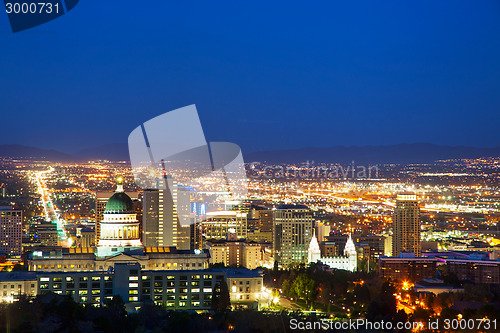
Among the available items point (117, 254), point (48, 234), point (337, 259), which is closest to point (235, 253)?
point (337, 259)

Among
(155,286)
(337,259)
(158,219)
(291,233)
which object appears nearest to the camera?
(155,286)

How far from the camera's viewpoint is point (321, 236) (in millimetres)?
43969

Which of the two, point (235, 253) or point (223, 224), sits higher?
point (223, 224)

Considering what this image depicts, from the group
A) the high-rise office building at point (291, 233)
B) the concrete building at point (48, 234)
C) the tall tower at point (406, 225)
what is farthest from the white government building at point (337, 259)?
the concrete building at point (48, 234)

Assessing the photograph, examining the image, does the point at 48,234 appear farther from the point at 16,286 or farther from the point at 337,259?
the point at 16,286

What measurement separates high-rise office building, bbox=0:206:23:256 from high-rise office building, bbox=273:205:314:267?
1205 cm

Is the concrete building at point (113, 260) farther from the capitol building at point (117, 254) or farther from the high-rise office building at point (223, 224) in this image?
the high-rise office building at point (223, 224)

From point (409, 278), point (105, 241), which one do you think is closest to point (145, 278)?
point (105, 241)

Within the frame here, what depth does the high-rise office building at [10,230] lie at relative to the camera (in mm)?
41969

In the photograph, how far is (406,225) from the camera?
4584 centimetres

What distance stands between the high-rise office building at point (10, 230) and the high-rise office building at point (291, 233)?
39.5ft

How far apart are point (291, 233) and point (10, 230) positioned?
45.1 feet

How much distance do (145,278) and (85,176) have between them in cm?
3252

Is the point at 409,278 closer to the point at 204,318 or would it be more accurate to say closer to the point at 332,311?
the point at 332,311
